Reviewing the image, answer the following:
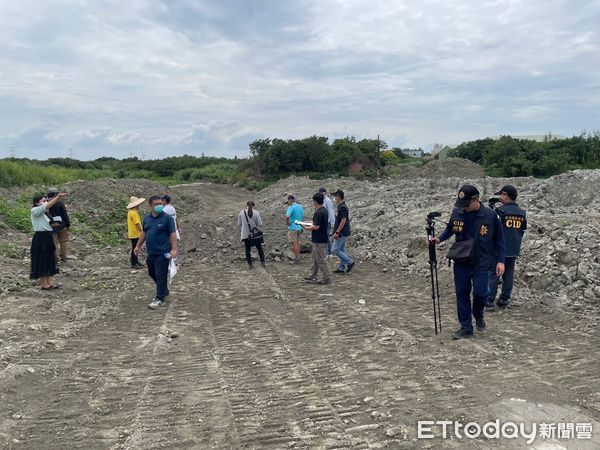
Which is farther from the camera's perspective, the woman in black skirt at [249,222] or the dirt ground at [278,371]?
the woman in black skirt at [249,222]

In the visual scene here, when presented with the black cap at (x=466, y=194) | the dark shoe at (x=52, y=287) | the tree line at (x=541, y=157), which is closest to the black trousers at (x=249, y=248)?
the dark shoe at (x=52, y=287)

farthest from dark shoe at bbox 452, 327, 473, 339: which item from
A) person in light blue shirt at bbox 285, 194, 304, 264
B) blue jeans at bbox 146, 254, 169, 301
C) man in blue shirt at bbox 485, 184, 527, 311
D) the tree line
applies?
the tree line

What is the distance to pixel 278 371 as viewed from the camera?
5281 millimetres

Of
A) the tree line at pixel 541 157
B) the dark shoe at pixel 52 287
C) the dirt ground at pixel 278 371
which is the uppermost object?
the tree line at pixel 541 157

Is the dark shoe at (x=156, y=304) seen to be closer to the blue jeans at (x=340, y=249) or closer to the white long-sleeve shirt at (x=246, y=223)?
the white long-sleeve shirt at (x=246, y=223)

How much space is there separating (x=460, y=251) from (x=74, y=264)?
9.21 metres

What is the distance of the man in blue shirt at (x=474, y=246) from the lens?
19.2 feet

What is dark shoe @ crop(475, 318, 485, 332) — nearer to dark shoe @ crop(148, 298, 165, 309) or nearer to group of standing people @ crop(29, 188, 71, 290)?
dark shoe @ crop(148, 298, 165, 309)

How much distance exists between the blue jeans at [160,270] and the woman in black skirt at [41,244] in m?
1.90

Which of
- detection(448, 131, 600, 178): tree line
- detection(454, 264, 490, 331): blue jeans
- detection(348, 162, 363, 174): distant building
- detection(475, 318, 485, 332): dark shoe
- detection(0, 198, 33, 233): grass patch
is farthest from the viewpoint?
detection(348, 162, 363, 174): distant building

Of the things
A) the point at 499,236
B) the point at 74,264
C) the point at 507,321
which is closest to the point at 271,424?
the point at 499,236

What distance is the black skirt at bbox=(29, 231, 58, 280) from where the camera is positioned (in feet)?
28.4

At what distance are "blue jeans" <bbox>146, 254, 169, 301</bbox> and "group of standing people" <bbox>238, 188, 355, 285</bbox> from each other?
2.74 m

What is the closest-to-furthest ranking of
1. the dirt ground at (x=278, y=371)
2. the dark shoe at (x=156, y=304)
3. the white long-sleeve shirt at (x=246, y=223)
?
the dirt ground at (x=278, y=371)
the dark shoe at (x=156, y=304)
the white long-sleeve shirt at (x=246, y=223)
